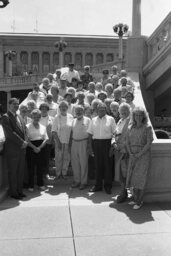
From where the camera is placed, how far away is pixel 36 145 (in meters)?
7.24

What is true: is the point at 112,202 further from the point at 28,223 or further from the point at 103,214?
the point at 28,223

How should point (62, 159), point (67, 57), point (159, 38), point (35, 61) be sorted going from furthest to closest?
point (35, 61) < point (67, 57) < point (159, 38) < point (62, 159)

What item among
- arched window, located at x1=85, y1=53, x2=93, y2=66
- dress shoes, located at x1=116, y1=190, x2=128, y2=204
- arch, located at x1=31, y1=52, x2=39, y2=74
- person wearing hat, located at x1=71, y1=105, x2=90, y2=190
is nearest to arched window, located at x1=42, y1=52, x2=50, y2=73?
arch, located at x1=31, y1=52, x2=39, y2=74

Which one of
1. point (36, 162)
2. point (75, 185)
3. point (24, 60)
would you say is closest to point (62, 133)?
point (36, 162)

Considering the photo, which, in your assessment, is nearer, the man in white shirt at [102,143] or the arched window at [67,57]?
the man in white shirt at [102,143]

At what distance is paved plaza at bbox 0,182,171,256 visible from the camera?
4441mm

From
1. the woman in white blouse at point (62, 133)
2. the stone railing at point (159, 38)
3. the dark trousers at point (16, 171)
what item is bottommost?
the dark trousers at point (16, 171)

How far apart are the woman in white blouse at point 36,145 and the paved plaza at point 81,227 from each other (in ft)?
1.87

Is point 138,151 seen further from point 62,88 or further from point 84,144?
point 62,88

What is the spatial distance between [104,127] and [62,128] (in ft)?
3.17

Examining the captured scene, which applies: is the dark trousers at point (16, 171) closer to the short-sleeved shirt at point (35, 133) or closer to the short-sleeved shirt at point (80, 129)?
the short-sleeved shirt at point (35, 133)

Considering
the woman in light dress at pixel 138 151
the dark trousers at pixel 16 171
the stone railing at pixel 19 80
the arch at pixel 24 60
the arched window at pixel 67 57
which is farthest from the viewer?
the arched window at pixel 67 57

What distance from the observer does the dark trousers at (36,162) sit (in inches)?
285

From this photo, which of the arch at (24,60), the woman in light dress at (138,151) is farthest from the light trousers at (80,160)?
the arch at (24,60)
